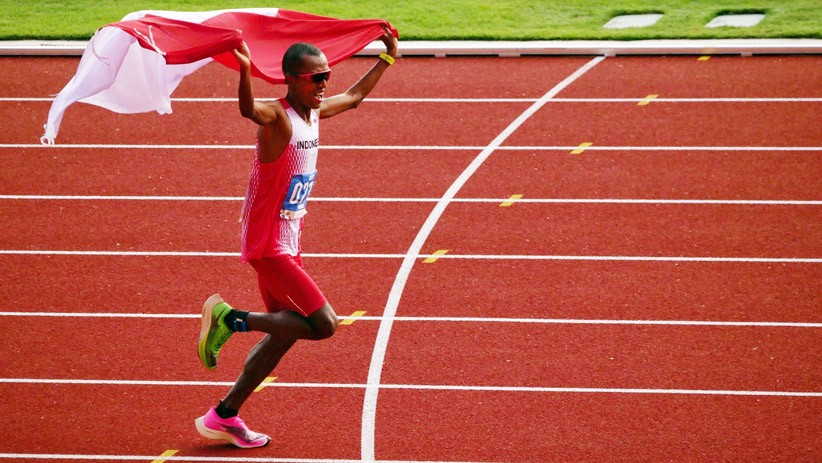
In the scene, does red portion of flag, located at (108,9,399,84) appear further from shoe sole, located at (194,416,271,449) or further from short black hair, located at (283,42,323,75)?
shoe sole, located at (194,416,271,449)

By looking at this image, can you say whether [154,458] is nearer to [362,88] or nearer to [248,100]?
[248,100]

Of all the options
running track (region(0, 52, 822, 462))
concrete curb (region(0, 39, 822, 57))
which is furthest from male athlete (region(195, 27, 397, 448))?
concrete curb (region(0, 39, 822, 57))

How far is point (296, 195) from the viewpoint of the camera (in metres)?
5.94

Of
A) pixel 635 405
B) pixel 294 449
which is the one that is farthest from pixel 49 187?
pixel 635 405

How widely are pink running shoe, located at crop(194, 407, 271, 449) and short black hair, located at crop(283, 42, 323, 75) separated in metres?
1.75

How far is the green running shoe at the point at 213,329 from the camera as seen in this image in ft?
20.6

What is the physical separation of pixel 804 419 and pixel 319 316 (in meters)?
2.66

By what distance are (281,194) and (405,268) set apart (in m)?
2.88

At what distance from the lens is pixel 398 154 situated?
417 inches

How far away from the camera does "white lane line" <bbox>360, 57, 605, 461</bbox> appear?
264 inches

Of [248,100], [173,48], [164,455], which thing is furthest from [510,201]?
[248,100]

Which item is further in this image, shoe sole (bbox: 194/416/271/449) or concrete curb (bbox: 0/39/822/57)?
concrete curb (bbox: 0/39/822/57)

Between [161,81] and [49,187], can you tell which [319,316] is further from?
[49,187]

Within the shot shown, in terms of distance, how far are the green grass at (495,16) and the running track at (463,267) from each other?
863 mm
